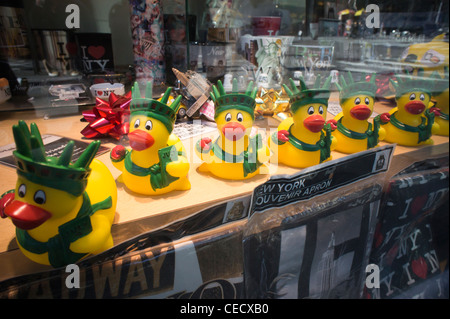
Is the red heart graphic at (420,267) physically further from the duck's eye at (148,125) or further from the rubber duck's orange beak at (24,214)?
the rubber duck's orange beak at (24,214)

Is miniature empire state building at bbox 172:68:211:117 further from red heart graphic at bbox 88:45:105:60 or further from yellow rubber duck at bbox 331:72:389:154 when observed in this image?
yellow rubber duck at bbox 331:72:389:154

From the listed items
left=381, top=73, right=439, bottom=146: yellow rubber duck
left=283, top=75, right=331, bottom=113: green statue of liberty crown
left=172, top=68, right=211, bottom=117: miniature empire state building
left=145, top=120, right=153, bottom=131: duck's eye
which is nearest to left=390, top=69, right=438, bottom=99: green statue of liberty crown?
left=381, top=73, right=439, bottom=146: yellow rubber duck

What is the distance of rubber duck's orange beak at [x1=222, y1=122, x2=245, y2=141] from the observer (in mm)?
773

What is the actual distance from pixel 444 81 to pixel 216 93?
52 centimetres

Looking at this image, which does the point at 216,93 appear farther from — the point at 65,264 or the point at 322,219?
the point at 65,264

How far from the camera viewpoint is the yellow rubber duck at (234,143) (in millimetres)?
788

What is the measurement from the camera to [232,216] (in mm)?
559

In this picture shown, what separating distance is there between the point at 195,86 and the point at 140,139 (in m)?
0.37

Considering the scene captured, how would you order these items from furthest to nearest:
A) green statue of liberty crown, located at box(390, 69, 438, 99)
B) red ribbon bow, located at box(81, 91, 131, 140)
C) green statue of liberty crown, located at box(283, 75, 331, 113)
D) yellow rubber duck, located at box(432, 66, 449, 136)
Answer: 1. red ribbon bow, located at box(81, 91, 131, 140)
2. green statue of liberty crown, located at box(283, 75, 331, 113)
3. green statue of liberty crown, located at box(390, 69, 438, 99)
4. yellow rubber duck, located at box(432, 66, 449, 136)

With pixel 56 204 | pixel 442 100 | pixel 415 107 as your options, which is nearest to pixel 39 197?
pixel 56 204

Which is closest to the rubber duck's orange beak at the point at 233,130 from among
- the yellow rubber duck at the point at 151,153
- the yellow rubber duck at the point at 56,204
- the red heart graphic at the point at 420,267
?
the yellow rubber duck at the point at 151,153

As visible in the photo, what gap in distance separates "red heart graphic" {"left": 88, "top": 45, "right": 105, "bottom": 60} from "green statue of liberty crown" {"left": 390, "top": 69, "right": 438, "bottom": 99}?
0.77 meters

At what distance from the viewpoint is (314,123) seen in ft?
2.74
